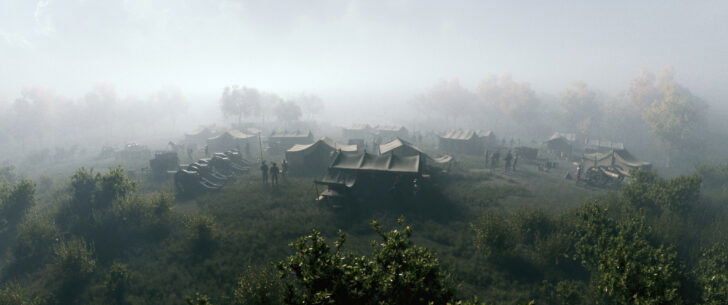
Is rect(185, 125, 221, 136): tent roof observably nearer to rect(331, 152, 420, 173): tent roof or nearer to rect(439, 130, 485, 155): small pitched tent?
rect(439, 130, 485, 155): small pitched tent

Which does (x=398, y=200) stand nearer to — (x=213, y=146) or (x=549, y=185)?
(x=549, y=185)

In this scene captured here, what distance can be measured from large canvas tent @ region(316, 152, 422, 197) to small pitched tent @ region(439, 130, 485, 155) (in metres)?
26.7

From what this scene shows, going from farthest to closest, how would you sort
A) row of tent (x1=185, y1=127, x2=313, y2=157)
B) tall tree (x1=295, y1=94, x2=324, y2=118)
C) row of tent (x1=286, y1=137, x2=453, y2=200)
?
tall tree (x1=295, y1=94, x2=324, y2=118) < row of tent (x1=185, y1=127, x2=313, y2=157) < row of tent (x1=286, y1=137, x2=453, y2=200)

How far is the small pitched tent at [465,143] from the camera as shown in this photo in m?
49.9

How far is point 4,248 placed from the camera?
1928 centimetres

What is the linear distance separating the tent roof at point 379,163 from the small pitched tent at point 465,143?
26.5 m

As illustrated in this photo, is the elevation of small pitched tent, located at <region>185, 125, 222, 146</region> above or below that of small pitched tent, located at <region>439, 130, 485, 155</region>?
below

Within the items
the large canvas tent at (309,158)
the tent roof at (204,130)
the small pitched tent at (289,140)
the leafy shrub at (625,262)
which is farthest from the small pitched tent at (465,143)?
the tent roof at (204,130)

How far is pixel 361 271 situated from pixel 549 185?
102 ft

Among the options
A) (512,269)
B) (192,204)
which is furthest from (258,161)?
(512,269)

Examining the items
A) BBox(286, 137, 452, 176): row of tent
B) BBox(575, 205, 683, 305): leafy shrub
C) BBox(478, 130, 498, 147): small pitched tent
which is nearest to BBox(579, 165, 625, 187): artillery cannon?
BBox(286, 137, 452, 176): row of tent

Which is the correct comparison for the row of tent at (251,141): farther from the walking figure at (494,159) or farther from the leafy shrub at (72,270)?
the leafy shrub at (72,270)

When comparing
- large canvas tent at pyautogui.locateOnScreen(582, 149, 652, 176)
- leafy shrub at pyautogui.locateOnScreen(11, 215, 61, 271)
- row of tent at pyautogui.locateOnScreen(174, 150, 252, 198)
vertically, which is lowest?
leafy shrub at pyautogui.locateOnScreen(11, 215, 61, 271)

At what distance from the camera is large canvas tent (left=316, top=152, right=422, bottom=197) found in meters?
24.6
